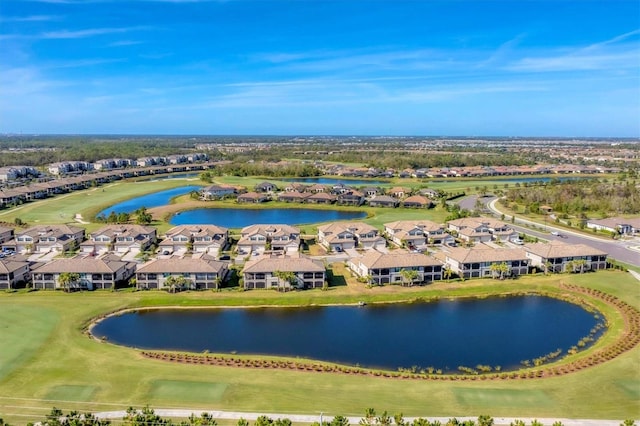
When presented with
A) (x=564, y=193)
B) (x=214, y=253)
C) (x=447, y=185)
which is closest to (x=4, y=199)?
(x=214, y=253)

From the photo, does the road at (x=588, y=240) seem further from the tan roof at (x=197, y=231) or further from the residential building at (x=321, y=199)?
the tan roof at (x=197, y=231)

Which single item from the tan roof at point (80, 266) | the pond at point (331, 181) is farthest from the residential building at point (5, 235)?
the pond at point (331, 181)

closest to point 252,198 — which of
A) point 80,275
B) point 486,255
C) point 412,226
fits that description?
point 412,226

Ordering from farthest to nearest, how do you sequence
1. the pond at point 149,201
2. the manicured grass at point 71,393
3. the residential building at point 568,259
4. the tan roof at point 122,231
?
the pond at point 149,201 → the tan roof at point 122,231 → the residential building at point 568,259 → the manicured grass at point 71,393

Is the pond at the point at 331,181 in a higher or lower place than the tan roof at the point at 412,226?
higher

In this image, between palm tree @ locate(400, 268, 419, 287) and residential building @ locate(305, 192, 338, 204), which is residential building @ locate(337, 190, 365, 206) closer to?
residential building @ locate(305, 192, 338, 204)

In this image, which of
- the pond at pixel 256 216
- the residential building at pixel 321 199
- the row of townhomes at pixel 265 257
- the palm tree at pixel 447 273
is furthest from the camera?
the residential building at pixel 321 199

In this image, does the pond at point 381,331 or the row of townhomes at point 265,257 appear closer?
the pond at point 381,331

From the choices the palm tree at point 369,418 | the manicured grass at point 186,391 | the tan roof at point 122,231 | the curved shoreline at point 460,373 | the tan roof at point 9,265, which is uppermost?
the tan roof at point 122,231
